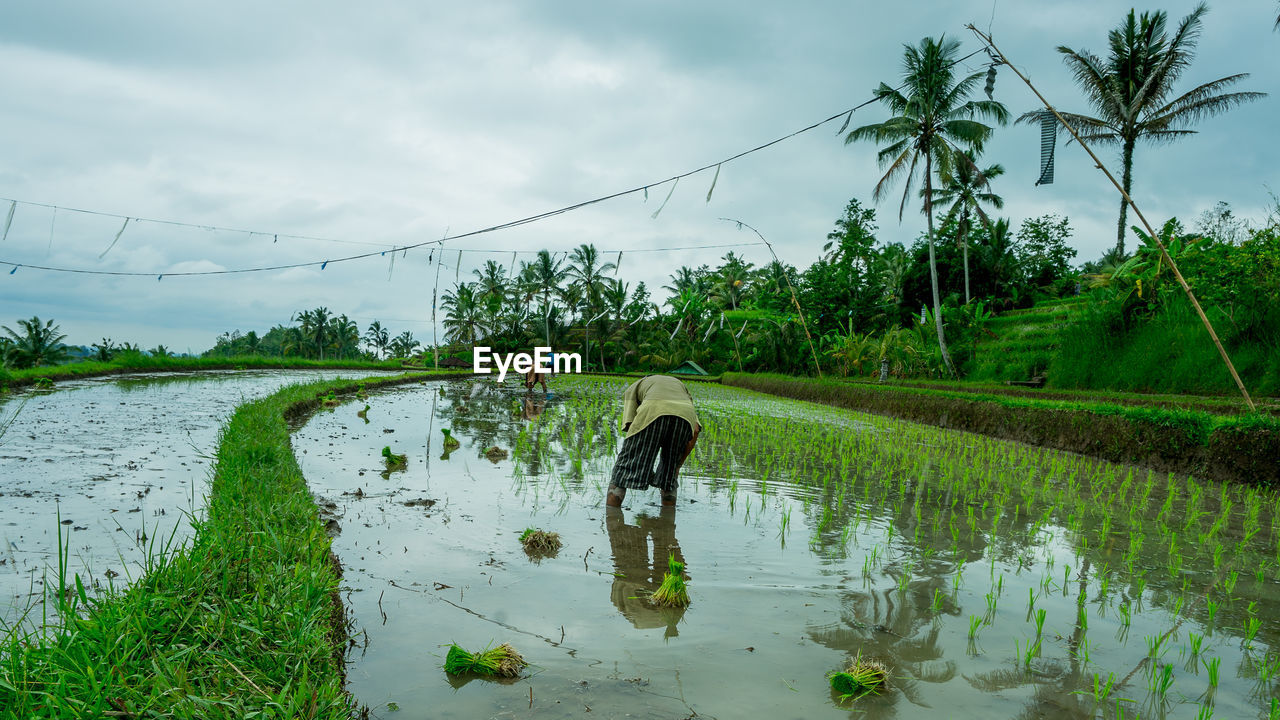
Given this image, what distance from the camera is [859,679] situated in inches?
89.7

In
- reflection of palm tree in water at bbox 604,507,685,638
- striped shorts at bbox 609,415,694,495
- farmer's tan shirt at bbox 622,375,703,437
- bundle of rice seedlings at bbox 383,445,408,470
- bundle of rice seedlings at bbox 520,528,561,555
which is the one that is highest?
farmer's tan shirt at bbox 622,375,703,437

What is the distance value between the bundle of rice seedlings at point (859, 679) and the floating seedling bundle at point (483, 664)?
41.1 inches

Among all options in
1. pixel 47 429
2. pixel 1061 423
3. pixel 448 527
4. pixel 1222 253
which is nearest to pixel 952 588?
pixel 448 527

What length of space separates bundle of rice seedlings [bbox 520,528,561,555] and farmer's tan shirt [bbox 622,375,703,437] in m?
1.10

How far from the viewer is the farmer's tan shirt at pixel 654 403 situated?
475 centimetres

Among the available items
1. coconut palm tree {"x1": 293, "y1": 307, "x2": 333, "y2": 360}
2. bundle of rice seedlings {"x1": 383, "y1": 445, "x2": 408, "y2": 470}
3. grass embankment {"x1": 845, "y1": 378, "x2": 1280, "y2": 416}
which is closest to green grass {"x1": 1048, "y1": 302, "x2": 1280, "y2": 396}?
grass embankment {"x1": 845, "y1": 378, "x2": 1280, "y2": 416}

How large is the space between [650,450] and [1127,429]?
255 inches

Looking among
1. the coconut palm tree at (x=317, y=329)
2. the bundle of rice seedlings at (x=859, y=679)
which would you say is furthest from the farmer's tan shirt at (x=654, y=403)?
the coconut palm tree at (x=317, y=329)

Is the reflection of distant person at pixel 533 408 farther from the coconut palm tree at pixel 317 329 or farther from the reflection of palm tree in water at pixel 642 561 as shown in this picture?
the coconut palm tree at pixel 317 329

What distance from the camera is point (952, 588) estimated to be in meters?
3.38

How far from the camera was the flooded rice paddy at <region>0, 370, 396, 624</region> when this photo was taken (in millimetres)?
3189

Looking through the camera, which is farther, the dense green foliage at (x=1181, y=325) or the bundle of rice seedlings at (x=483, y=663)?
the dense green foliage at (x=1181, y=325)

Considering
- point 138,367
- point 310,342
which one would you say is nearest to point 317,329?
point 310,342

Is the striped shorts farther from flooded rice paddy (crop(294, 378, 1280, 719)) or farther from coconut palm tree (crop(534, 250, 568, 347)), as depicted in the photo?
coconut palm tree (crop(534, 250, 568, 347))
